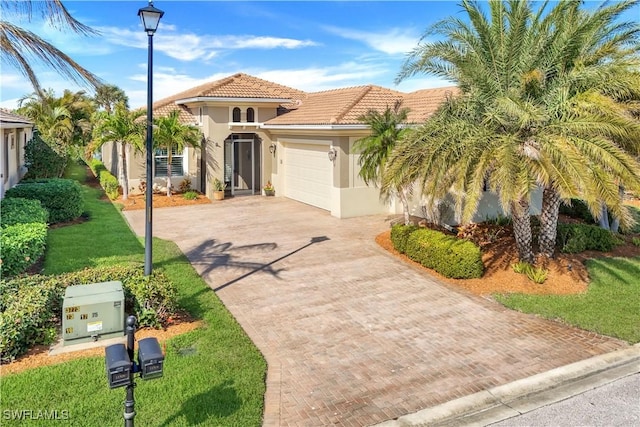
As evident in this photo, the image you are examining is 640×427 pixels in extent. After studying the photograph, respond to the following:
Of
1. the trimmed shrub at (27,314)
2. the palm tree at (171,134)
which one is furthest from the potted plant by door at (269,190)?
the trimmed shrub at (27,314)

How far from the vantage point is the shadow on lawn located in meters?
5.45

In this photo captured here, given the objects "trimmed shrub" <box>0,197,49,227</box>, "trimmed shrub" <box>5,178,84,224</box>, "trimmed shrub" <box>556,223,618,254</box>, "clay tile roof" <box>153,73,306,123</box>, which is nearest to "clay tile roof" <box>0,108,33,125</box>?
"trimmed shrub" <box>5,178,84,224</box>

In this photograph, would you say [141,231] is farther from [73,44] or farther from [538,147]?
[538,147]

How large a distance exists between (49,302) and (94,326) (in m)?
0.83

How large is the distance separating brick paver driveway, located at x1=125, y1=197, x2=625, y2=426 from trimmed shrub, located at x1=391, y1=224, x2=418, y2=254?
43 centimetres

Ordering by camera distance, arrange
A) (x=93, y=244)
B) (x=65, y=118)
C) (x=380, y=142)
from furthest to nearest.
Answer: (x=65, y=118), (x=380, y=142), (x=93, y=244)

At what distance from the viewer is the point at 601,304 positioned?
9.65 metres

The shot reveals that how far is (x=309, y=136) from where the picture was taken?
19219mm

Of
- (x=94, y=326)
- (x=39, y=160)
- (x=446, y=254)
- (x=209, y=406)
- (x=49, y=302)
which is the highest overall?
(x=39, y=160)

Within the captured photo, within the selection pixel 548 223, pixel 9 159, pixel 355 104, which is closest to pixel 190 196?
pixel 9 159

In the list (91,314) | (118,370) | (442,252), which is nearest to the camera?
(118,370)

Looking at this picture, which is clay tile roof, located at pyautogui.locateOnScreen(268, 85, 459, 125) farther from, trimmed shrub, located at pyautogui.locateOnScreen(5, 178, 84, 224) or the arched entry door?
trimmed shrub, located at pyautogui.locateOnScreen(5, 178, 84, 224)

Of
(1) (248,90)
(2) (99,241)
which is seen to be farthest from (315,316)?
(1) (248,90)

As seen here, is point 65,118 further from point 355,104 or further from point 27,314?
point 27,314
